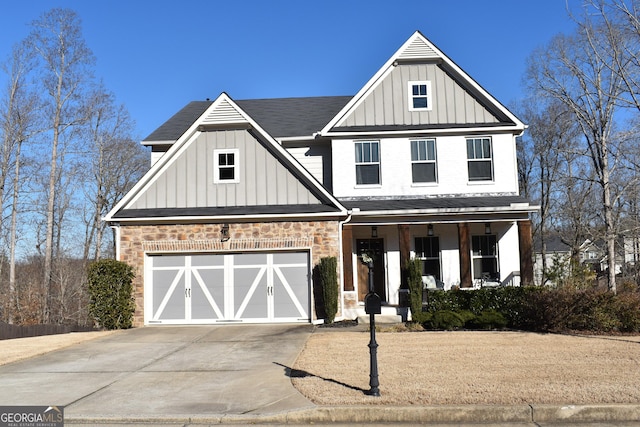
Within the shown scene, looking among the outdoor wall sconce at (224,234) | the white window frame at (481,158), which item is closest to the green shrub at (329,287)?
the outdoor wall sconce at (224,234)

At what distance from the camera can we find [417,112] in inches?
785

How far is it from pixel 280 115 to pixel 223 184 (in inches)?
254

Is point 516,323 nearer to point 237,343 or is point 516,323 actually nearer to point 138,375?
point 237,343

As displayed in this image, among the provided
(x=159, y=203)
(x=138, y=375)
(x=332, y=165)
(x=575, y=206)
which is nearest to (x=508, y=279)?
(x=332, y=165)

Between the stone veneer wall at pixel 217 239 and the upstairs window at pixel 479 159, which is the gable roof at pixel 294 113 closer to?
the stone veneer wall at pixel 217 239

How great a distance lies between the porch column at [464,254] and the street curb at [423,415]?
11.3m

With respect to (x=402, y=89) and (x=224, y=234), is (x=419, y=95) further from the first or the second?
(x=224, y=234)

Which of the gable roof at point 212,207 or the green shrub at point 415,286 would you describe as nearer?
the green shrub at point 415,286

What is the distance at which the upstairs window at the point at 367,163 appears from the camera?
19656 millimetres

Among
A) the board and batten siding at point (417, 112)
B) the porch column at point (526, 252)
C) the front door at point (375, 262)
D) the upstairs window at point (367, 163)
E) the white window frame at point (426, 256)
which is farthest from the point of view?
the front door at point (375, 262)

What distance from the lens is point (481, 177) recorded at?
64.3 ft

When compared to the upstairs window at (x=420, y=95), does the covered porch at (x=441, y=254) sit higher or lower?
lower

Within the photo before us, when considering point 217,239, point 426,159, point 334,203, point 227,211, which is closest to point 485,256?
point 426,159

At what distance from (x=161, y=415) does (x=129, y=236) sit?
10564 mm
